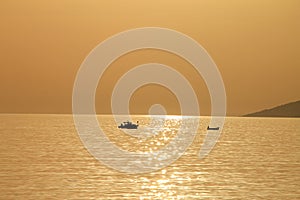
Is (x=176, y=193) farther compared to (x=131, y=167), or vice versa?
(x=131, y=167)

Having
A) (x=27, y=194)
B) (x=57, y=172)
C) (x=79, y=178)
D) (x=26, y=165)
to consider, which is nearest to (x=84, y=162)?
(x=26, y=165)

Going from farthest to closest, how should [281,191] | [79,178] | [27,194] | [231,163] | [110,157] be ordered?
[110,157] < [231,163] < [79,178] < [281,191] < [27,194]

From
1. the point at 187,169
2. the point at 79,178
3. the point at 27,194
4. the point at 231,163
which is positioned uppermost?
the point at 231,163

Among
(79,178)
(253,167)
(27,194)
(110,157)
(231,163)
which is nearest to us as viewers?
(27,194)

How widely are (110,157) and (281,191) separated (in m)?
49.2

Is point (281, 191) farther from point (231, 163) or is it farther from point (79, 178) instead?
point (231, 163)

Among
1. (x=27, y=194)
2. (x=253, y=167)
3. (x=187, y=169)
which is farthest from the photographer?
(x=253, y=167)

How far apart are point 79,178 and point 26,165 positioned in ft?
65.7

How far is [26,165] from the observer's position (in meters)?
86.6

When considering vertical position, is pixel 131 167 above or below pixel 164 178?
above

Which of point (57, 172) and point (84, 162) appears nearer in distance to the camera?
point (57, 172)

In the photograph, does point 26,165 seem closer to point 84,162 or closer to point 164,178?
point 84,162

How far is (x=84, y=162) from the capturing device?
93.6 metres

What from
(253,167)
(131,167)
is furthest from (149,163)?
(253,167)
